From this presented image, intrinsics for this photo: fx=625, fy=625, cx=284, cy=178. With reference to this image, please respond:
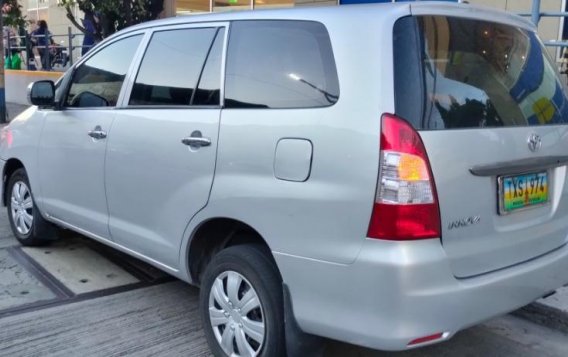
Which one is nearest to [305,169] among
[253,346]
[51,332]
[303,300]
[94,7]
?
[303,300]

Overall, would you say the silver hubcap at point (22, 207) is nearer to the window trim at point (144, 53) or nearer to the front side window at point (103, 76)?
the front side window at point (103, 76)

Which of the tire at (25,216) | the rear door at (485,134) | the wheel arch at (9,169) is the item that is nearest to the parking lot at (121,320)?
the tire at (25,216)

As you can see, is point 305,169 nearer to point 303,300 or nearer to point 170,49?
point 303,300

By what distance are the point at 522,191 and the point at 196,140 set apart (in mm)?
1638

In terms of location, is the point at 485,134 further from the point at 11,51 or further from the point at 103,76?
the point at 11,51

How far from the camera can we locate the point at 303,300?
2.73 metres

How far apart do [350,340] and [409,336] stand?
0.26 meters

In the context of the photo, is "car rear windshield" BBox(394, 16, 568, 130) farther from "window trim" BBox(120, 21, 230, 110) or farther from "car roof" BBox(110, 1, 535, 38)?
"window trim" BBox(120, 21, 230, 110)

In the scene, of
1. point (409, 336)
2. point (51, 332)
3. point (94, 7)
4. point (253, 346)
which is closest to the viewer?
point (409, 336)

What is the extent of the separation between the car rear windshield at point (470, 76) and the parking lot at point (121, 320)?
1412 mm

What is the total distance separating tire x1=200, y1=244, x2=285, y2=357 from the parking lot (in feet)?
1.32

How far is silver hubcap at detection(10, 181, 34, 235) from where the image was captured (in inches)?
203

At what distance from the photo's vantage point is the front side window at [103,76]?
13.6 feet

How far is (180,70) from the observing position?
3.65 m
